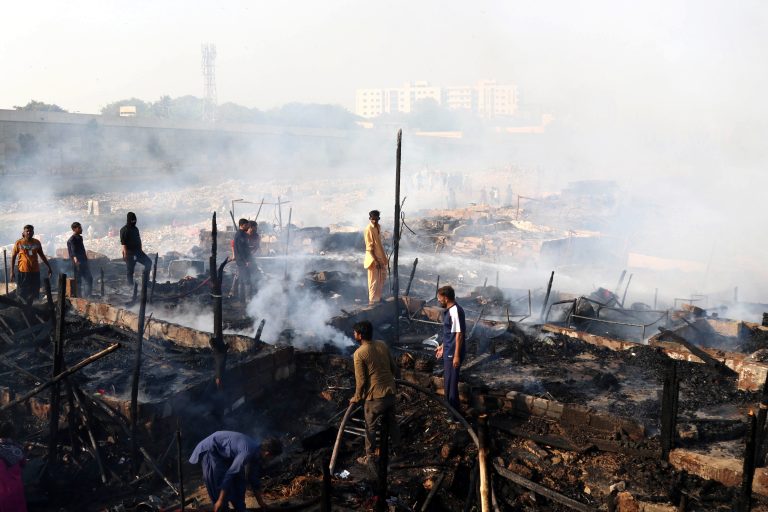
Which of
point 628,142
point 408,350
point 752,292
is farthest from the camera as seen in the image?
point 628,142

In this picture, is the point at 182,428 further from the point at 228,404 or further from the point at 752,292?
the point at 752,292

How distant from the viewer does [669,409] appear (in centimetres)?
542

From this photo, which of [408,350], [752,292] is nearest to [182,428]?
[408,350]

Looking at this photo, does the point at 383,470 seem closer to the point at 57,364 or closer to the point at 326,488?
the point at 326,488

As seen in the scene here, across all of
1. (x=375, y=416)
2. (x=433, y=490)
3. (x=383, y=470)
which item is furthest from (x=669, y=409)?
→ (x=383, y=470)

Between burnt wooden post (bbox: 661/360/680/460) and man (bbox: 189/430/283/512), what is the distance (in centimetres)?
358

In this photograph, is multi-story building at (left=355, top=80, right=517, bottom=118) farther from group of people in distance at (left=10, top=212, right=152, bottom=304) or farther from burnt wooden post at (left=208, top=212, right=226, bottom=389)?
burnt wooden post at (left=208, top=212, right=226, bottom=389)

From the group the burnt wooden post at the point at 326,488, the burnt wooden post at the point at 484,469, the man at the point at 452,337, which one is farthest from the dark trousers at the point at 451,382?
the burnt wooden post at the point at 484,469

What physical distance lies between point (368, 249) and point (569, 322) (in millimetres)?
3530

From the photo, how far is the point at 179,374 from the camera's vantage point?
7527mm

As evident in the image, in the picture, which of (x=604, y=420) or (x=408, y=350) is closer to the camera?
(x=604, y=420)

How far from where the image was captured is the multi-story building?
79.5 meters

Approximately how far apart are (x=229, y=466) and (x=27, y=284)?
6.59m

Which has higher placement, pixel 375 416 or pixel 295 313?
pixel 375 416
